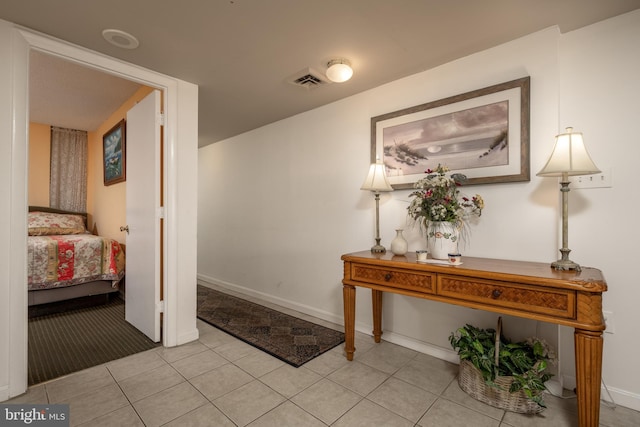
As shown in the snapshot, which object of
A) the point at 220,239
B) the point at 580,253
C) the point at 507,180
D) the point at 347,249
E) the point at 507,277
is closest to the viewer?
the point at 507,277

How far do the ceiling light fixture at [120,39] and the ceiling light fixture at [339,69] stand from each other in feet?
4.26

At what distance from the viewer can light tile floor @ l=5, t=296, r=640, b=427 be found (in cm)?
158

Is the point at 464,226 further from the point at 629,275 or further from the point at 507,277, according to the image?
the point at 629,275

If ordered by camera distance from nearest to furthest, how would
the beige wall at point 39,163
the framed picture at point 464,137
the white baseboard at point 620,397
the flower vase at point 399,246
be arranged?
the white baseboard at point 620,397 → the framed picture at point 464,137 → the flower vase at point 399,246 → the beige wall at point 39,163

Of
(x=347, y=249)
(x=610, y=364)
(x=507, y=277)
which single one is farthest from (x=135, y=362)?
(x=610, y=364)

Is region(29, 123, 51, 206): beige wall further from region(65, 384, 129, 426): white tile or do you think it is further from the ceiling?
region(65, 384, 129, 426): white tile

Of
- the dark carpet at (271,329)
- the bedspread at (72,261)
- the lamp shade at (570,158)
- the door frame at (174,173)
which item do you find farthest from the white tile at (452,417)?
the bedspread at (72,261)

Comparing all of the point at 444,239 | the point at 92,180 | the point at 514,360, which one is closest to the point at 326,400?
the point at 514,360

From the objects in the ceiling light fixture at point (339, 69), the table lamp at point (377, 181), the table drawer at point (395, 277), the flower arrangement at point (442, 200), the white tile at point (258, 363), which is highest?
the ceiling light fixture at point (339, 69)

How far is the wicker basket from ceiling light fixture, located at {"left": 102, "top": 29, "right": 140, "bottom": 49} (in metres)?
2.89

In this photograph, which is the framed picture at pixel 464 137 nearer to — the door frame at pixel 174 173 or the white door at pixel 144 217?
the door frame at pixel 174 173

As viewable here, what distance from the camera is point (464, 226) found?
7.15ft

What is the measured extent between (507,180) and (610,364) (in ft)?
3.87

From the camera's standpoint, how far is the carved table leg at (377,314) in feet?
8.15
